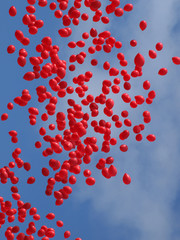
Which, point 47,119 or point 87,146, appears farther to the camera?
point 47,119

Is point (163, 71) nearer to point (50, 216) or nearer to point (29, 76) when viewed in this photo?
point (29, 76)

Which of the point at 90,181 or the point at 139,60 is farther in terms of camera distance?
the point at 139,60

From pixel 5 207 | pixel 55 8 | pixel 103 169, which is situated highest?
pixel 55 8

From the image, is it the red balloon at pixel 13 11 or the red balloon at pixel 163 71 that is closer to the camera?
the red balloon at pixel 13 11

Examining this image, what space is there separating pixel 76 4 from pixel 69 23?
0.36 meters

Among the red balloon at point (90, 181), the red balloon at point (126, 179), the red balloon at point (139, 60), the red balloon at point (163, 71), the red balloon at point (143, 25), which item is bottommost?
the red balloon at point (90, 181)

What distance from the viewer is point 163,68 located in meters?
6.21

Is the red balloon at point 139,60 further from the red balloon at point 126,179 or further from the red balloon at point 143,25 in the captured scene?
the red balloon at point 126,179

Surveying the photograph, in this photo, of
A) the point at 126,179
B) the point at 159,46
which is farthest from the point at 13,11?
the point at 126,179

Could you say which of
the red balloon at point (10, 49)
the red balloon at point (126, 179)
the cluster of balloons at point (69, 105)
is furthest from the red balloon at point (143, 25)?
the red balloon at point (126, 179)

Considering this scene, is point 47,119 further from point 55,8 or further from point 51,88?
point 55,8

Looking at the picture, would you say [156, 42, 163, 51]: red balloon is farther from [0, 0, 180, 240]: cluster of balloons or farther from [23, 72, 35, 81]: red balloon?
[23, 72, 35, 81]: red balloon

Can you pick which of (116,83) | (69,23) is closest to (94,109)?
(116,83)

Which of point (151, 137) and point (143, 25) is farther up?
point (143, 25)
